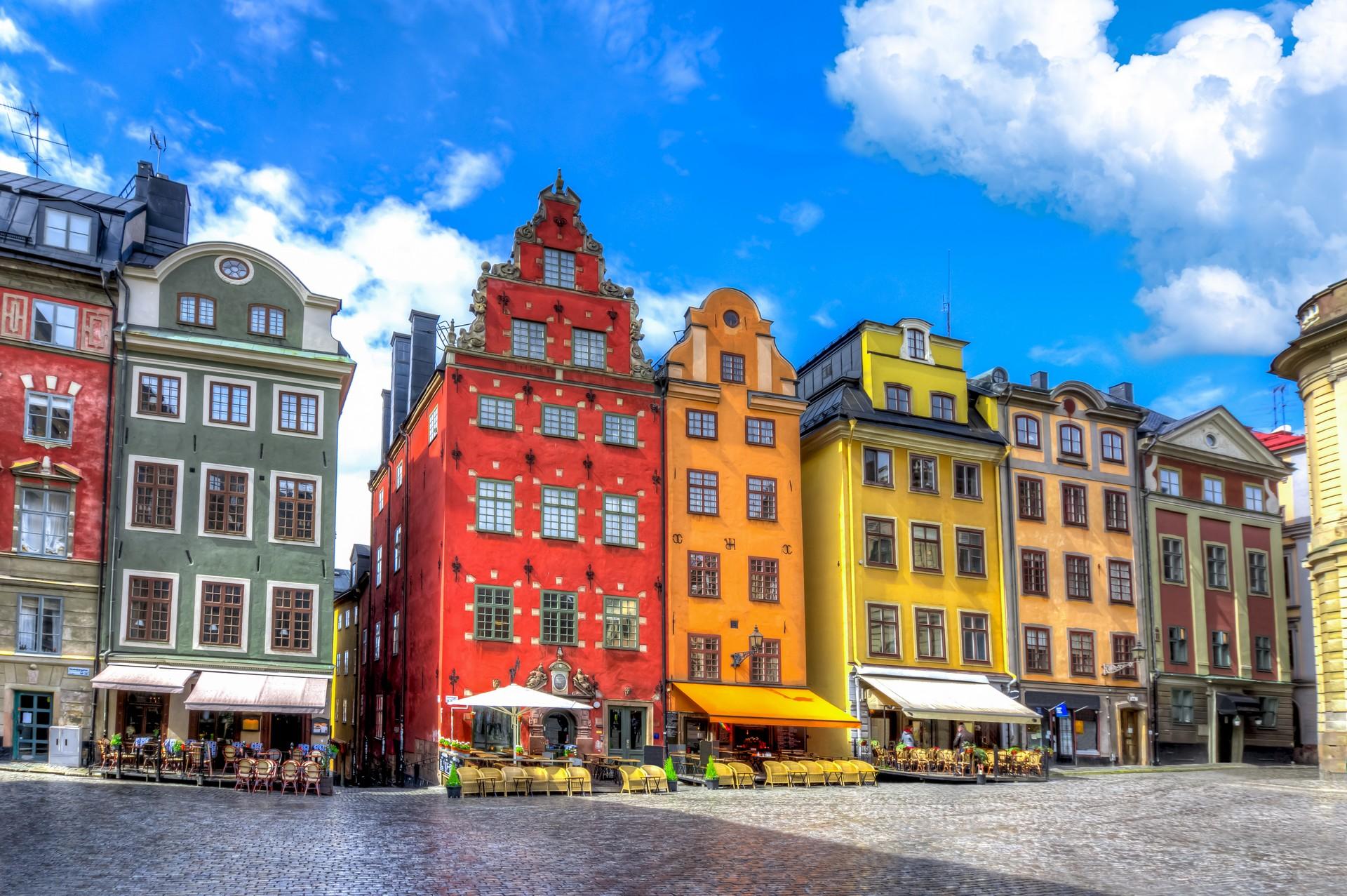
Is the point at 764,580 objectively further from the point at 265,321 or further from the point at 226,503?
the point at 265,321

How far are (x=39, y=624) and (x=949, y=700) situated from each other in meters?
26.8

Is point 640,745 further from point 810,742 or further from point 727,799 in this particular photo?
point 727,799

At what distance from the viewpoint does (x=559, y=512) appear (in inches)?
1656

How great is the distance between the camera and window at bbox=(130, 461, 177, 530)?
37.1 metres

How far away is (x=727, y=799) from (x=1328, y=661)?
1999cm

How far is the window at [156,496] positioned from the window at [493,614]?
8798mm

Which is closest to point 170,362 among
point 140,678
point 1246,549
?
point 140,678

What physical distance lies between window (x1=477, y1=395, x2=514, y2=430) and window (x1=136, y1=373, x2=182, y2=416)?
8.66 meters

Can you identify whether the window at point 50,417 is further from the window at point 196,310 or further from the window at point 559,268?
the window at point 559,268

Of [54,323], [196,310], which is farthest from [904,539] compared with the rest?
[54,323]

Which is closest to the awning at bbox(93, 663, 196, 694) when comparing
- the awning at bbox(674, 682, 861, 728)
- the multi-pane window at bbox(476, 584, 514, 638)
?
the multi-pane window at bbox(476, 584, 514, 638)

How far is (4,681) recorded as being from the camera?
113 ft

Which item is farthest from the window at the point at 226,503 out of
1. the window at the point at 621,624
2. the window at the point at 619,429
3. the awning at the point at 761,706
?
the awning at the point at 761,706

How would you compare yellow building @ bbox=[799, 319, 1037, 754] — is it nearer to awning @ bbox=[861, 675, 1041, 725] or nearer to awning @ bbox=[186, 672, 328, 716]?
awning @ bbox=[861, 675, 1041, 725]
